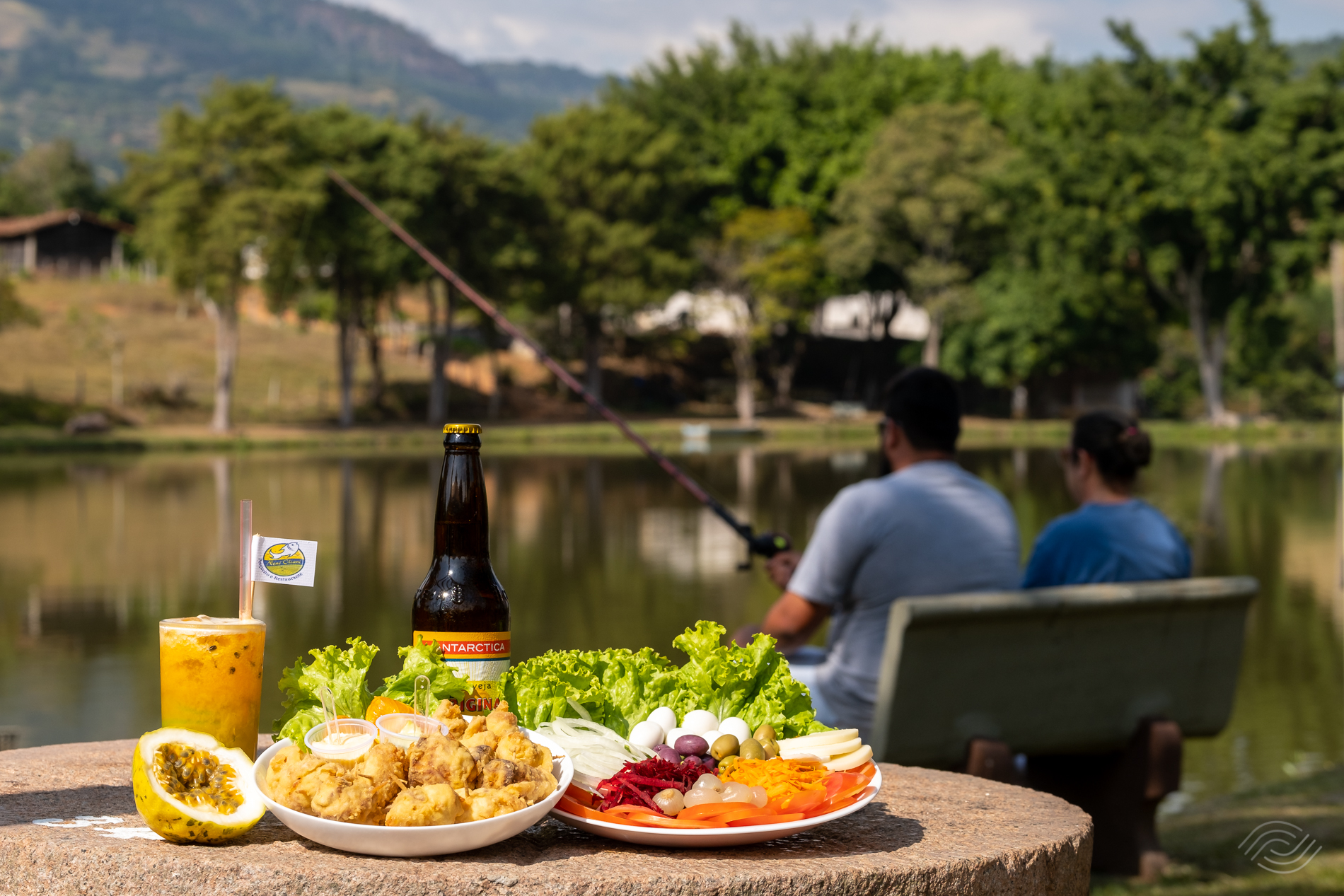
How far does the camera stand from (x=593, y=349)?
59.6 meters

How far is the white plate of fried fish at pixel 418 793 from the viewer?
2.01 m

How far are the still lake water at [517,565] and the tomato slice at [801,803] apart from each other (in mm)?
3837

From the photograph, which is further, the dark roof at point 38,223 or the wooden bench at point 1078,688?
the dark roof at point 38,223

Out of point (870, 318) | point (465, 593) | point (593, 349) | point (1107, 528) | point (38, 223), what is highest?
point (38, 223)

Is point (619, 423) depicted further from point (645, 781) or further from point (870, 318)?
point (870, 318)

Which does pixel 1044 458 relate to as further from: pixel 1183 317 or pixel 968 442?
pixel 1183 317

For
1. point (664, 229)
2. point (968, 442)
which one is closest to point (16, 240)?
point (664, 229)

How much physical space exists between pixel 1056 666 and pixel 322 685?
343 centimetres

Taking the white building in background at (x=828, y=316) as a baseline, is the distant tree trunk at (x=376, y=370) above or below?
below

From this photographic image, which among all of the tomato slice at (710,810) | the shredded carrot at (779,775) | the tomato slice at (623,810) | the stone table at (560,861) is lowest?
the stone table at (560,861)

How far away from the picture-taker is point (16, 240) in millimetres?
71375

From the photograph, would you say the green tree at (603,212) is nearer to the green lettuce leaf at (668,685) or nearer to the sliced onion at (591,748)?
the green lettuce leaf at (668,685)

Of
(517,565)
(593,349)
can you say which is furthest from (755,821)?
(593,349)
